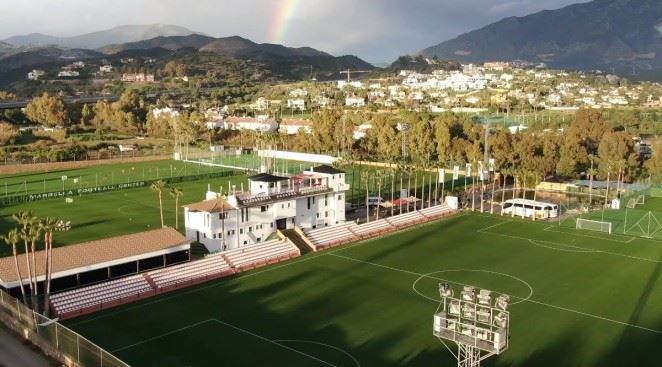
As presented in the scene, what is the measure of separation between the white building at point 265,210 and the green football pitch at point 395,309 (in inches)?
206

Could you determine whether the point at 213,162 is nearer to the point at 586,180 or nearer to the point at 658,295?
the point at 586,180

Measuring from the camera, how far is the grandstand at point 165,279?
33.1 m

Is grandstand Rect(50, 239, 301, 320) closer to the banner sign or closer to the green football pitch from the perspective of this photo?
the green football pitch

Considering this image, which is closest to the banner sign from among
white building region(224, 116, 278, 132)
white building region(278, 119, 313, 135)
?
white building region(278, 119, 313, 135)

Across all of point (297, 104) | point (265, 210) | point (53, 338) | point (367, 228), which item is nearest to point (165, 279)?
point (53, 338)

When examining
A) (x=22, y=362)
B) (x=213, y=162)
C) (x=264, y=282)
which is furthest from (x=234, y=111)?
(x=22, y=362)

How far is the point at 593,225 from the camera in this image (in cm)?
5241

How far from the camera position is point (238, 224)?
45.5 m

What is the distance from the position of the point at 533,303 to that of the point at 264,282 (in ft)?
51.2

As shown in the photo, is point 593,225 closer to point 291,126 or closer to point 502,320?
point 502,320

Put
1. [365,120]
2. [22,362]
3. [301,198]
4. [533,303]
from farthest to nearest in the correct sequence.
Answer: [365,120] → [301,198] → [533,303] → [22,362]

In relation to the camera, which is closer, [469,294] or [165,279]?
[469,294]

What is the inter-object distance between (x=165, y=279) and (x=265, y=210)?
40.0ft

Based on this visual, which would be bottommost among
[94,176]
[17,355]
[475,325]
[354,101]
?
[94,176]
